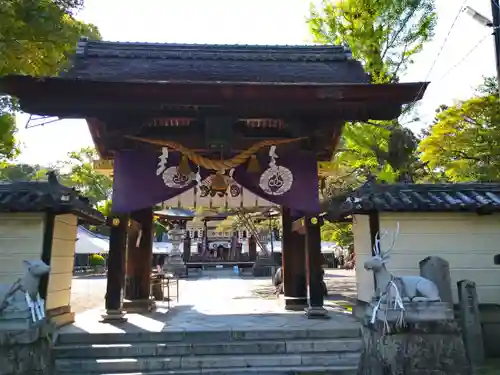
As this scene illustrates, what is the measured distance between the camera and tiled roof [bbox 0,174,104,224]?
696cm

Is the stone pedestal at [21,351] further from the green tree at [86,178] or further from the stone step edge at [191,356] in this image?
the green tree at [86,178]

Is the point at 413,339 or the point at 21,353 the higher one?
the point at 413,339

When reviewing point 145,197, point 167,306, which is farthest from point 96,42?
point 167,306

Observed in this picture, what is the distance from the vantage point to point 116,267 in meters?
8.20

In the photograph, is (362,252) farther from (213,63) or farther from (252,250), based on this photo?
(252,250)

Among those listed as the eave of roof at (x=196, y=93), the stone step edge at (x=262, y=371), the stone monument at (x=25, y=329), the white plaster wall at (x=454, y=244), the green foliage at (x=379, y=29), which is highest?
the green foliage at (x=379, y=29)

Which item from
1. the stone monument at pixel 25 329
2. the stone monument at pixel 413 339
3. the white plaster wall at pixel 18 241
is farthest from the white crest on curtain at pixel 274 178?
the stone monument at pixel 25 329

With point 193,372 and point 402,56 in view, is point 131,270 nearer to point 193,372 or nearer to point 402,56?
point 193,372

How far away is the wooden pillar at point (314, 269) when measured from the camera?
8.50m

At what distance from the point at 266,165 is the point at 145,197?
8.72 feet

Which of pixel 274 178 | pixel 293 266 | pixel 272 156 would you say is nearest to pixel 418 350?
pixel 274 178

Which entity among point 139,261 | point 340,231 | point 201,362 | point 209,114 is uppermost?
point 209,114

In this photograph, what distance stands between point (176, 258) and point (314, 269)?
72.2 feet

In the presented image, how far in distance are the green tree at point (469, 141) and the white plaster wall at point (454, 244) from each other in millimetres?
7943
